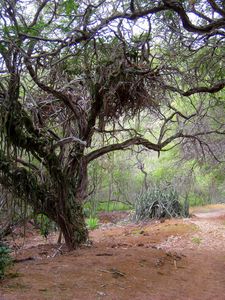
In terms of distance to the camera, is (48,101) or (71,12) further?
(48,101)

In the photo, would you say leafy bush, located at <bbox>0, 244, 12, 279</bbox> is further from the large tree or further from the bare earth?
the large tree

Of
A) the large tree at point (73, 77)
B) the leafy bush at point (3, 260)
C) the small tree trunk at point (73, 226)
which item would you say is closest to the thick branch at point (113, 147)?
the large tree at point (73, 77)

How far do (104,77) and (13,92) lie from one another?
71.8 inches

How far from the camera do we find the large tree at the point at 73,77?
5.52m

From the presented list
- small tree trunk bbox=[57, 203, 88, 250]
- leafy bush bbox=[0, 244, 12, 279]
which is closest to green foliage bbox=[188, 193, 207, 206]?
small tree trunk bbox=[57, 203, 88, 250]

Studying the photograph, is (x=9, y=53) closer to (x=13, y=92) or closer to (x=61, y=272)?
(x=13, y=92)

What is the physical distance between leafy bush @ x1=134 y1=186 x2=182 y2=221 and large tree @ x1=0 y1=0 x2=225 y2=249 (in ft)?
21.9

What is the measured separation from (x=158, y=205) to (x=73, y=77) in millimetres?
7991

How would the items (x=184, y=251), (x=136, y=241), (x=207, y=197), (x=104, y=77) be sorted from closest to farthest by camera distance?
(x=104, y=77) → (x=184, y=251) → (x=136, y=241) → (x=207, y=197)

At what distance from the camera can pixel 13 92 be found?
5.43 meters

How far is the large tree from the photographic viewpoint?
5.52 meters

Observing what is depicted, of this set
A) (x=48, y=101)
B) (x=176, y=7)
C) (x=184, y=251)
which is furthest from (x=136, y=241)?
(x=176, y=7)

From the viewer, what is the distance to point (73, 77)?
7.86 metres

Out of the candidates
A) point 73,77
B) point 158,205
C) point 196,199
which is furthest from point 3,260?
point 196,199
